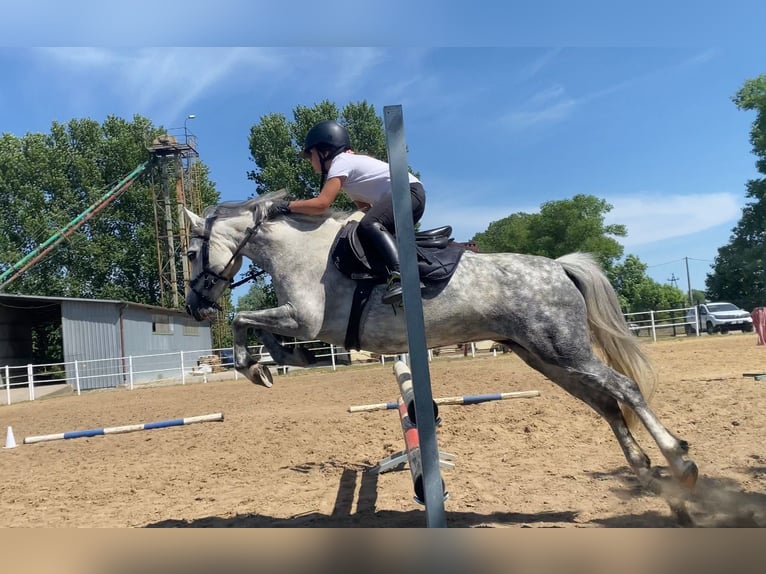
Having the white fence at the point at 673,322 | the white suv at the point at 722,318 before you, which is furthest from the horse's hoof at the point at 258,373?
the white suv at the point at 722,318

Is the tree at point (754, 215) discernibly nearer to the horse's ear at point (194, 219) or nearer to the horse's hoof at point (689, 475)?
the horse's hoof at point (689, 475)

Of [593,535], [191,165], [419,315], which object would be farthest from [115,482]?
[191,165]

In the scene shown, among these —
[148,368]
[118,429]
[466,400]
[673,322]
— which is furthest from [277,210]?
[673,322]

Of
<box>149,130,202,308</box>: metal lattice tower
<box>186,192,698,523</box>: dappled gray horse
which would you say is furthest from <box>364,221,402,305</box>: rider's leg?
<box>149,130,202,308</box>: metal lattice tower

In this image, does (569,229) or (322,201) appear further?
(569,229)

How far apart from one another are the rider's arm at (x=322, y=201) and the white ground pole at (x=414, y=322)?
912 mm

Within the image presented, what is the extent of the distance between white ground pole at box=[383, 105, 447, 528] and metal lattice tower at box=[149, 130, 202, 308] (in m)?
24.4

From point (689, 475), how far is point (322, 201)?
2.54 meters

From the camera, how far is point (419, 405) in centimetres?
222

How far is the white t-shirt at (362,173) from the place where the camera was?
3.19 m

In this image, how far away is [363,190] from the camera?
330cm

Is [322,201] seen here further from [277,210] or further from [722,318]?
[722,318]

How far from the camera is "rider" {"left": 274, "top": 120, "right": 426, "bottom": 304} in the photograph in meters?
3.04

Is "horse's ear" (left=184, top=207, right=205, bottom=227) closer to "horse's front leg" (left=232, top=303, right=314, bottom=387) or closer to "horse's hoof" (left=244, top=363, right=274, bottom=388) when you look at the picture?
"horse's front leg" (left=232, top=303, right=314, bottom=387)
